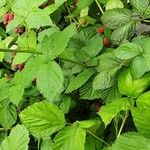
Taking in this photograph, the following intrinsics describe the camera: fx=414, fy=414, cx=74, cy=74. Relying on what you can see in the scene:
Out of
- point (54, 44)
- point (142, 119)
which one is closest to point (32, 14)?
point (54, 44)

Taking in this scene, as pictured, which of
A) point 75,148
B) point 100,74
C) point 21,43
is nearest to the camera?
point 75,148

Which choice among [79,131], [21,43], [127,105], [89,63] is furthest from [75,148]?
[21,43]

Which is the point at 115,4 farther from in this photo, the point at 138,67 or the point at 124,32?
the point at 138,67

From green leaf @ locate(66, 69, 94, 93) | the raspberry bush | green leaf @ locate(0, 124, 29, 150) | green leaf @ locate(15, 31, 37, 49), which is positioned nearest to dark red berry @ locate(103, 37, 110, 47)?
the raspberry bush

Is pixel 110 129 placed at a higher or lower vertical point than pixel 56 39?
lower

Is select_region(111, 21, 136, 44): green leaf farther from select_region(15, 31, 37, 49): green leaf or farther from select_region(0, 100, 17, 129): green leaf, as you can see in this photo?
select_region(0, 100, 17, 129): green leaf

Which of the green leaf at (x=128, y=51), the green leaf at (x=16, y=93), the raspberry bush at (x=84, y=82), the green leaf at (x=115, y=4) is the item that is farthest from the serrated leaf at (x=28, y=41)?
the green leaf at (x=128, y=51)

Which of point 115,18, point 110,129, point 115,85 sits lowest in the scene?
point 110,129

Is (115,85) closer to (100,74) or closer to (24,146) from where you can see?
(100,74)
